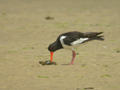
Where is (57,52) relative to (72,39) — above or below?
below

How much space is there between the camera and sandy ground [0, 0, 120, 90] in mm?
8789

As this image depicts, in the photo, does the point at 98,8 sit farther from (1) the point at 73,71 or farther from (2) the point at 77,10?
(1) the point at 73,71

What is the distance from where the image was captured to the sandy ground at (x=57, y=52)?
28.8 feet

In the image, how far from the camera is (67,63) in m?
10.6

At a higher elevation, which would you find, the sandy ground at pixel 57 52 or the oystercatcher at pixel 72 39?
the oystercatcher at pixel 72 39

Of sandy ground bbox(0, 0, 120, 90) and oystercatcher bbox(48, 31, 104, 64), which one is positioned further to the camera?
oystercatcher bbox(48, 31, 104, 64)

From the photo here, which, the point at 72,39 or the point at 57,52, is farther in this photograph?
the point at 57,52

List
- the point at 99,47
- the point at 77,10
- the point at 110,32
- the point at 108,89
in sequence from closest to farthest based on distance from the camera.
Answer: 1. the point at 108,89
2. the point at 99,47
3. the point at 110,32
4. the point at 77,10

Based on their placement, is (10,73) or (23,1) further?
(23,1)

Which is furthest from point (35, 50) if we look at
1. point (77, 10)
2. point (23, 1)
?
point (23, 1)

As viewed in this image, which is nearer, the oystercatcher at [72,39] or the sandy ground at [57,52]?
the sandy ground at [57,52]

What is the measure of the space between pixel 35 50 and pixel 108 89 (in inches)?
183

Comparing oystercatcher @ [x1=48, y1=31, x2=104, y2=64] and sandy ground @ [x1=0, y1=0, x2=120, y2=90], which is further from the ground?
oystercatcher @ [x1=48, y1=31, x2=104, y2=64]

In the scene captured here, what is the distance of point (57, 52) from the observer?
12.2 m
